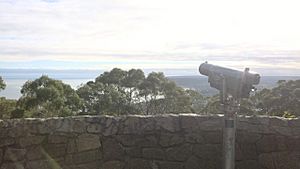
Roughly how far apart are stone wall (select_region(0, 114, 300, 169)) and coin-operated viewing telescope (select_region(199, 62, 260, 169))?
137 cm

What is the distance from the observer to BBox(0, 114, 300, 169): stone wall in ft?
17.2

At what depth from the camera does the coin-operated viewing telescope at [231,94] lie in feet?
12.6

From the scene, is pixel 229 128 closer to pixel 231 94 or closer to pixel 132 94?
pixel 231 94

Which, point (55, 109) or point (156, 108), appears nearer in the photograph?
point (55, 109)

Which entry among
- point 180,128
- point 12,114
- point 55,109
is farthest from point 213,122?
point 12,114

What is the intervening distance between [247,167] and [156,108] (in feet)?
27.6

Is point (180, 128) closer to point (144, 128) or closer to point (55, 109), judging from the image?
point (144, 128)

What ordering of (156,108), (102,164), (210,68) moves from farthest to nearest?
(156,108) → (102,164) → (210,68)

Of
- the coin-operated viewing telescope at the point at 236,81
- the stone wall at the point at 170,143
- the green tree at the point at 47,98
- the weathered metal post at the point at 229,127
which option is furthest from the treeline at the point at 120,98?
the weathered metal post at the point at 229,127

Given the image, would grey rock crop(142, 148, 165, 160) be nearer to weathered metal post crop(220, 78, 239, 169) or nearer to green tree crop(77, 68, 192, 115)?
weathered metal post crop(220, 78, 239, 169)

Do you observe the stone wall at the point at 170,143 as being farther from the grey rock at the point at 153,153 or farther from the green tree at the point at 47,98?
the green tree at the point at 47,98

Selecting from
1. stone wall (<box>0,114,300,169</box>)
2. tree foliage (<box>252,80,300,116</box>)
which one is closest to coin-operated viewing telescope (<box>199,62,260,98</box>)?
stone wall (<box>0,114,300,169</box>)

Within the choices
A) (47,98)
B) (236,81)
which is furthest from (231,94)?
(47,98)

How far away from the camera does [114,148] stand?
17.4 ft
